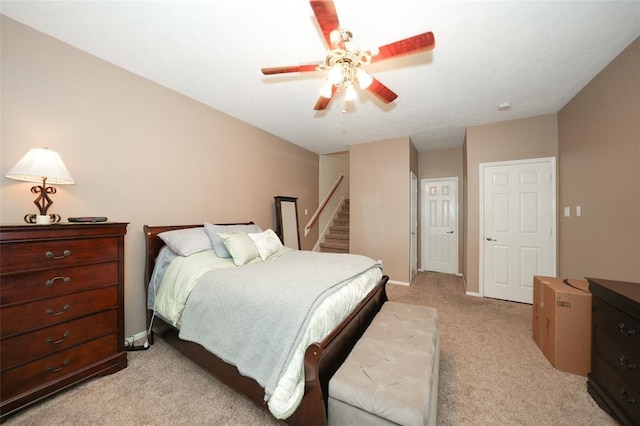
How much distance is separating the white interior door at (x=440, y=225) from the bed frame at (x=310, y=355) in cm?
334

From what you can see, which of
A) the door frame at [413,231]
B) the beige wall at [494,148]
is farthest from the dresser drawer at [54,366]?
the beige wall at [494,148]

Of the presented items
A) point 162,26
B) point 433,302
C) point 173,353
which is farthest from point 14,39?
point 433,302

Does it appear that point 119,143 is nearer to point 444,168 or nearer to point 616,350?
point 616,350

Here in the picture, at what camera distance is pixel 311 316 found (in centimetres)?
135

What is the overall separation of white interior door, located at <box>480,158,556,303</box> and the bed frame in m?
2.30

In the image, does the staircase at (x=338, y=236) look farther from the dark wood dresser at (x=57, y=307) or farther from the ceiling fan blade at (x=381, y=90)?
the dark wood dresser at (x=57, y=307)

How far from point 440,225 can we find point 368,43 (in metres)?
4.26

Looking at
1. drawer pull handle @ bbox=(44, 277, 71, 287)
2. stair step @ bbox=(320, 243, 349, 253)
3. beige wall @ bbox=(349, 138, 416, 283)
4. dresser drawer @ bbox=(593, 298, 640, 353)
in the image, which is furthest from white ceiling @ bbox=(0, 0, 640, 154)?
stair step @ bbox=(320, 243, 349, 253)

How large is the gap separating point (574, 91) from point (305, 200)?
4115 mm

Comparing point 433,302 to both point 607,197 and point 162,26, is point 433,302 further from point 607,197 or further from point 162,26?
point 162,26

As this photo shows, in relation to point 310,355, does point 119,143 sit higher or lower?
higher

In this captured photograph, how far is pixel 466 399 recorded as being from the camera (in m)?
1.62

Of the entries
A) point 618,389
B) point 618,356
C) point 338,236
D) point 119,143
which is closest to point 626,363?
point 618,356

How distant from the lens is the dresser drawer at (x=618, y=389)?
1312 mm
